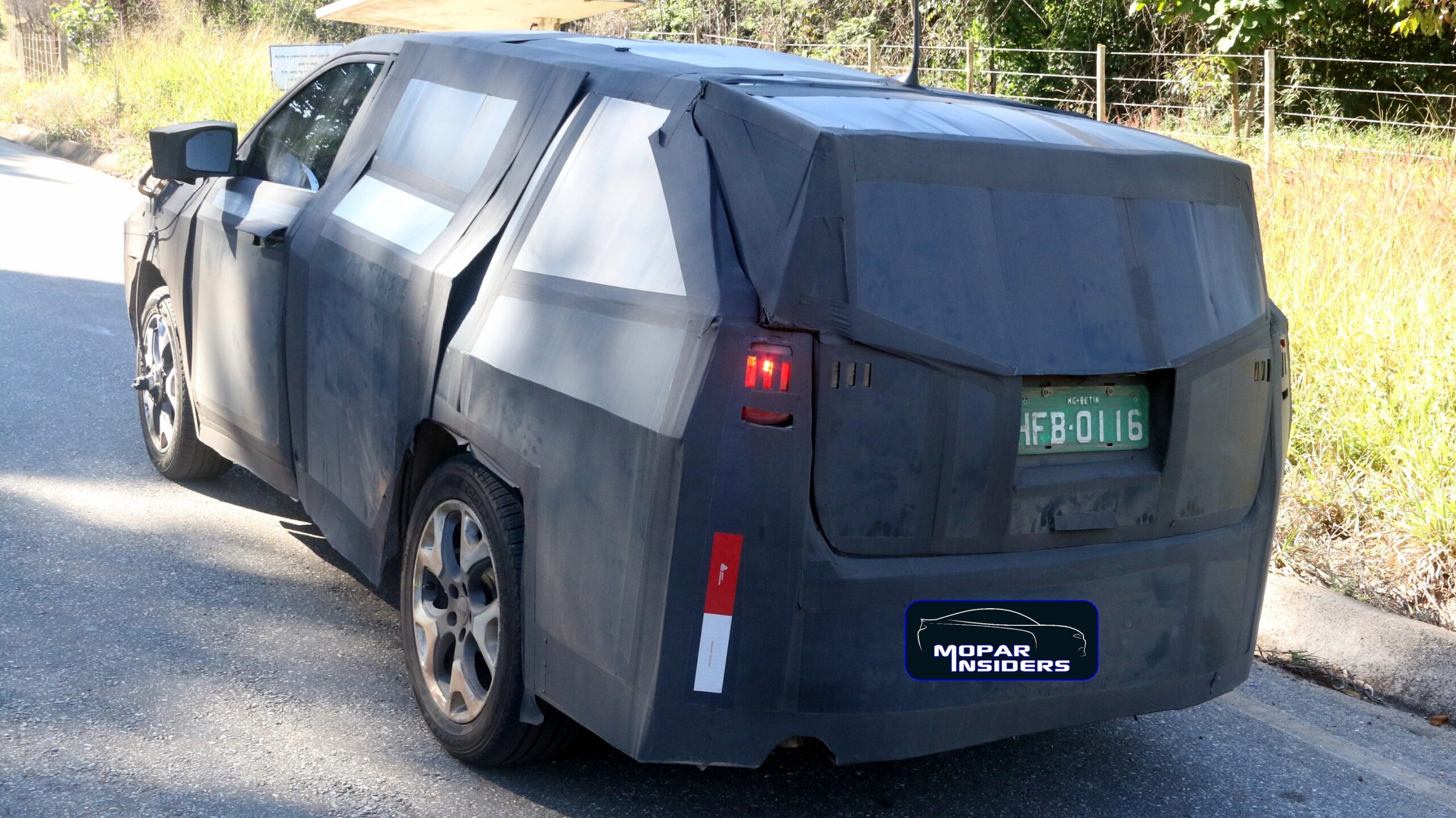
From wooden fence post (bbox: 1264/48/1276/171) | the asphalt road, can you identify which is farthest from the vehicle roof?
wooden fence post (bbox: 1264/48/1276/171)

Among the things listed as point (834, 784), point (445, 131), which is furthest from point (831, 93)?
point (834, 784)

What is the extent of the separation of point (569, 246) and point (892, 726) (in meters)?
1.25

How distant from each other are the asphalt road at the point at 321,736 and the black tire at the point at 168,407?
25 centimetres

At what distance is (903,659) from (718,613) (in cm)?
41

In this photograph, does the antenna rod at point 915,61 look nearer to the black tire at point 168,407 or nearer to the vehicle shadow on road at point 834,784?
the vehicle shadow on road at point 834,784

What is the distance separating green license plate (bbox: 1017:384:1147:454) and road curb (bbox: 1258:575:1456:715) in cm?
146

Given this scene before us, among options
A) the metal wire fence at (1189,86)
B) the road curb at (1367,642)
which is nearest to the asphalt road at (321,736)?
the road curb at (1367,642)

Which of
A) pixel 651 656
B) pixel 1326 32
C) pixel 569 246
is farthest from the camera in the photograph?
pixel 1326 32

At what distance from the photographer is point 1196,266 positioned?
Answer: 121 inches

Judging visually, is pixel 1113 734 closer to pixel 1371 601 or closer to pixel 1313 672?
pixel 1313 672

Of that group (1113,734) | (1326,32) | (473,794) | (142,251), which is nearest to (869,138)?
(473,794)

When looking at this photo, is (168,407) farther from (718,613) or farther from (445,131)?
(718,613)

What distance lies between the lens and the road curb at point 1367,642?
4.20 metres

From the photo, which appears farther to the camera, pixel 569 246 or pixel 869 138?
pixel 569 246
